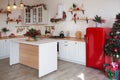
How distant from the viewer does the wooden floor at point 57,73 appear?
135 inches

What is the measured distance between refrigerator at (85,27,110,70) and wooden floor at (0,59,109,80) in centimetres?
23

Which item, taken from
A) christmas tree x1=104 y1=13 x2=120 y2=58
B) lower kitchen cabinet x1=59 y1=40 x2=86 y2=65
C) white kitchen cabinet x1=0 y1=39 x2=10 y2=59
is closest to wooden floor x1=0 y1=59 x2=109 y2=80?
lower kitchen cabinet x1=59 y1=40 x2=86 y2=65

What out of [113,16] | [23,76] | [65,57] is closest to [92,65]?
[65,57]

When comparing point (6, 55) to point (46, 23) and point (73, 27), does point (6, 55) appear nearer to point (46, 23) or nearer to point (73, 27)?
point (46, 23)

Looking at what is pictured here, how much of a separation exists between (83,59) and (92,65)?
412 millimetres

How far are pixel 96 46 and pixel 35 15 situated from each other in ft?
11.4

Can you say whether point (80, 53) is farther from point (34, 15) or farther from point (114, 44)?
point (34, 15)

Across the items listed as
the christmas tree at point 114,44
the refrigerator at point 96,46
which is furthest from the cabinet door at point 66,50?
the christmas tree at point 114,44

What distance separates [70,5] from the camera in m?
5.38

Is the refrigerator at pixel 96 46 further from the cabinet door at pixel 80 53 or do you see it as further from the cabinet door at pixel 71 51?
the cabinet door at pixel 71 51

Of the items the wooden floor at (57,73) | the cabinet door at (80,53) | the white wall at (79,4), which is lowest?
the wooden floor at (57,73)

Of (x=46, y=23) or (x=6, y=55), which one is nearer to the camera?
(x=6, y=55)

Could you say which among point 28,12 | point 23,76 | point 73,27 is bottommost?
point 23,76

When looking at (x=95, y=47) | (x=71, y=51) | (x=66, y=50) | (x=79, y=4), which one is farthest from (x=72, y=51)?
(x=79, y=4)
